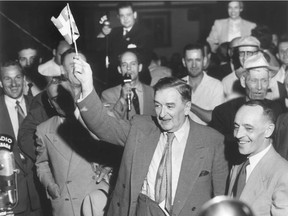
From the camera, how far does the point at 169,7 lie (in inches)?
555

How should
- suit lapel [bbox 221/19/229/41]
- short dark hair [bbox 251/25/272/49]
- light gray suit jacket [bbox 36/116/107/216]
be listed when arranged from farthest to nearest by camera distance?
suit lapel [bbox 221/19/229/41], short dark hair [bbox 251/25/272/49], light gray suit jacket [bbox 36/116/107/216]

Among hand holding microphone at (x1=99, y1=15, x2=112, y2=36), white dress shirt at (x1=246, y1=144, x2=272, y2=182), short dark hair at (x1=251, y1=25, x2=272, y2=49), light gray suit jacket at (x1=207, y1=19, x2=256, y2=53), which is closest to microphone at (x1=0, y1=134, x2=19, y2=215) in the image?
white dress shirt at (x1=246, y1=144, x2=272, y2=182)

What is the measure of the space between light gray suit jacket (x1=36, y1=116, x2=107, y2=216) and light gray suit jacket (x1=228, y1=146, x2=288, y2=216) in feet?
5.35

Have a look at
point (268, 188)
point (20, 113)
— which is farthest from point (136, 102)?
point (268, 188)

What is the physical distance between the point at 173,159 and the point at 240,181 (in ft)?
1.79

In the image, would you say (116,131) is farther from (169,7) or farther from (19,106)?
(169,7)

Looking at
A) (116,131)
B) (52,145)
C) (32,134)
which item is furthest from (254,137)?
(32,134)

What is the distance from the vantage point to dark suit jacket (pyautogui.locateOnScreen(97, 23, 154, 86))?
7.05 m

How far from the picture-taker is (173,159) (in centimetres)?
388

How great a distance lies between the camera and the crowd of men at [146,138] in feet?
11.9

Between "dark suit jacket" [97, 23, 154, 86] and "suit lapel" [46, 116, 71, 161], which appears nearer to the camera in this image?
"suit lapel" [46, 116, 71, 161]

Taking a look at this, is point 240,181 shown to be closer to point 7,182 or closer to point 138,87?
point 7,182

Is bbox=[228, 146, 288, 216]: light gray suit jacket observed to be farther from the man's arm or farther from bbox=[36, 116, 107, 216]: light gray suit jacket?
bbox=[36, 116, 107, 216]: light gray suit jacket

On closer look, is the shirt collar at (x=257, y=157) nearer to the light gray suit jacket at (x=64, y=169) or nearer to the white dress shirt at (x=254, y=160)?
the white dress shirt at (x=254, y=160)
